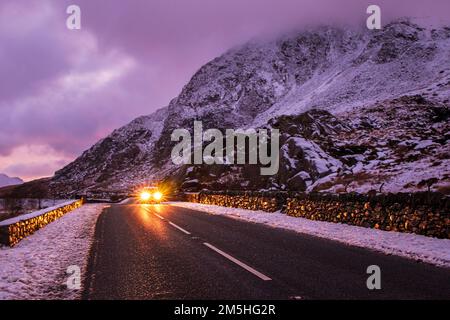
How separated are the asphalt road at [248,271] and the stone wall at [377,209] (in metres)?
3.13

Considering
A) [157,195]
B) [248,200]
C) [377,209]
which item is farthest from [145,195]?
[377,209]

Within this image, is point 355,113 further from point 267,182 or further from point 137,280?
Answer: point 137,280

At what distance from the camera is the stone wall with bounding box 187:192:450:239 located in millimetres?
11301

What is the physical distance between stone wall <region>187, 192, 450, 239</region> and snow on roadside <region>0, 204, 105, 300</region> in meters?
9.67

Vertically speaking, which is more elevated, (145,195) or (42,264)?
(145,195)

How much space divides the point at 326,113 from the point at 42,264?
59.3 metres

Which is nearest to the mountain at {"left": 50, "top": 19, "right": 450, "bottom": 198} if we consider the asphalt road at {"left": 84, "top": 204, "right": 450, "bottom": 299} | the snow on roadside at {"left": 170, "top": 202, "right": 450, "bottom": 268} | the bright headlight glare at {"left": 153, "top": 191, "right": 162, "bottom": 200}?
the snow on roadside at {"left": 170, "top": 202, "right": 450, "bottom": 268}

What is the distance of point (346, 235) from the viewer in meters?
12.2

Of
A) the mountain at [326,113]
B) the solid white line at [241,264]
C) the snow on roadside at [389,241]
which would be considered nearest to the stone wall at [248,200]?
the mountain at [326,113]

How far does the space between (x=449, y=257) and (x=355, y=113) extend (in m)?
72.7

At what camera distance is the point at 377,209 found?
13695 millimetres

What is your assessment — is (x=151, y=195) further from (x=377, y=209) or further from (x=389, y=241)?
(x=389, y=241)

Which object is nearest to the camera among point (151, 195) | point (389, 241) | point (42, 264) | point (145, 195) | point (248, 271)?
point (248, 271)

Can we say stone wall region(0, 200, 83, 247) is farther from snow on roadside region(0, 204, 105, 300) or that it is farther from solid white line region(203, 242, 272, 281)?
solid white line region(203, 242, 272, 281)
